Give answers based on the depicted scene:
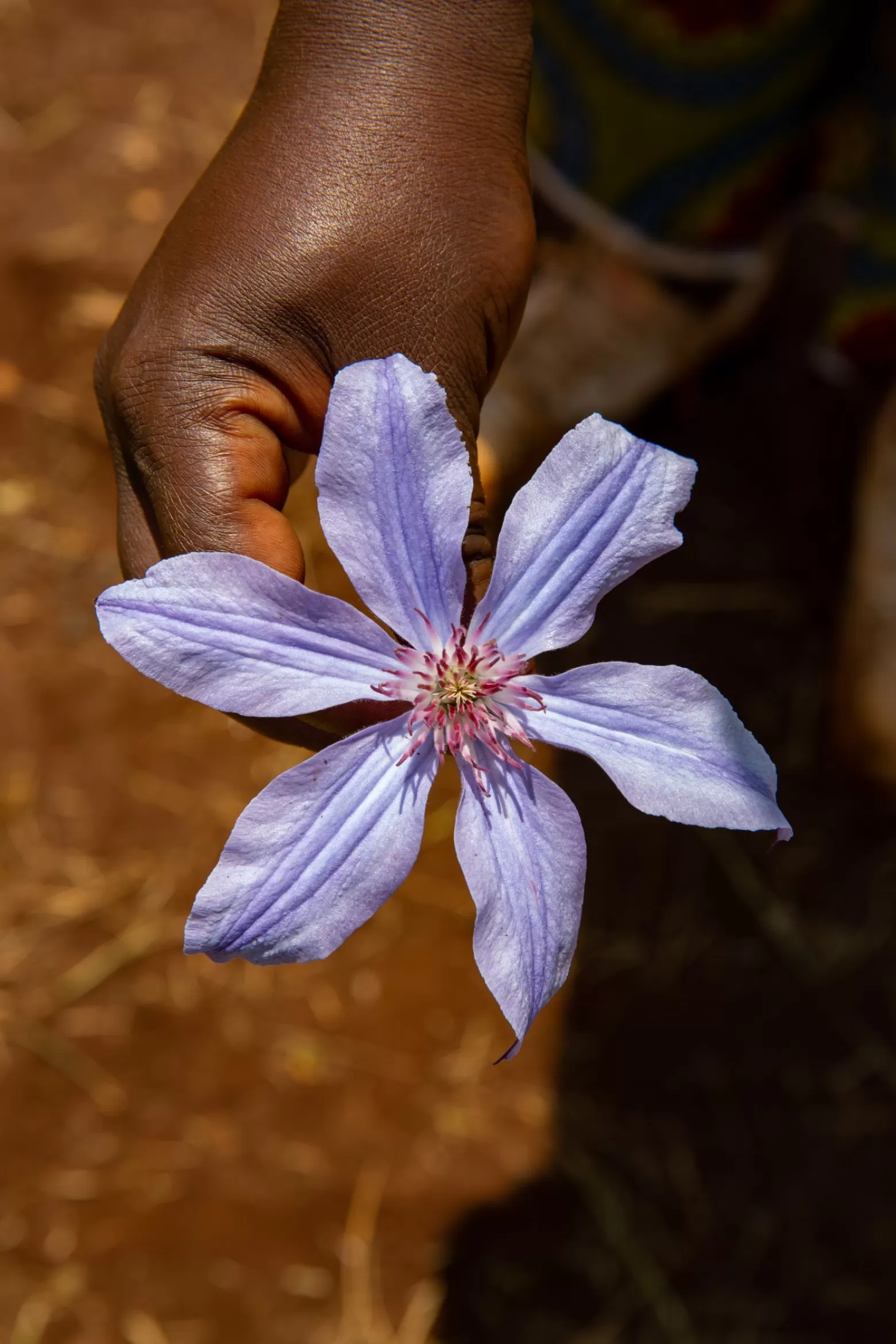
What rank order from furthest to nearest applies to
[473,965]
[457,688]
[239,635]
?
[473,965] < [457,688] < [239,635]

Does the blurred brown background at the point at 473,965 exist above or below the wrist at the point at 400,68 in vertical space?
below

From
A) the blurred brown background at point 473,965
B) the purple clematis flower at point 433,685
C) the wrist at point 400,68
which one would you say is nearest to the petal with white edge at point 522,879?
the purple clematis flower at point 433,685

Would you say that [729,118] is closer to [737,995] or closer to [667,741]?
[667,741]

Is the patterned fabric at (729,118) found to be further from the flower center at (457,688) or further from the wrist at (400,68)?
the flower center at (457,688)

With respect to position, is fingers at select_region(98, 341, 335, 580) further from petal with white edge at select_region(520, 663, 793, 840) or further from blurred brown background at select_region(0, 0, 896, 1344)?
blurred brown background at select_region(0, 0, 896, 1344)

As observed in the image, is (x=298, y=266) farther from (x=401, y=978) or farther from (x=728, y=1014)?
(x=728, y=1014)

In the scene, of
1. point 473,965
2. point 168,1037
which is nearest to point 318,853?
point 473,965

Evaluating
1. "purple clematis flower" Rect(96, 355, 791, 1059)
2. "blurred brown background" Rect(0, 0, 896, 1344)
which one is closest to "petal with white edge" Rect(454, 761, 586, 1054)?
"purple clematis flower" Rect(96, 355, 791, 1059)
